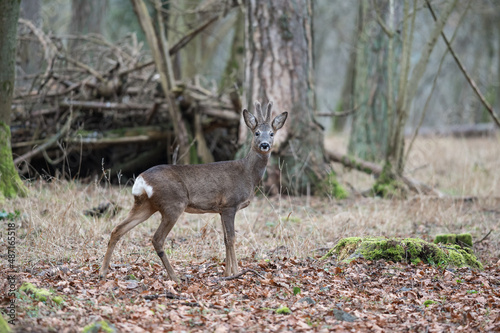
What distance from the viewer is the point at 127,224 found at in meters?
5.09

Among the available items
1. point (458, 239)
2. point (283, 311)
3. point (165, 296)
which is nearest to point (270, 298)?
point (283, 311)

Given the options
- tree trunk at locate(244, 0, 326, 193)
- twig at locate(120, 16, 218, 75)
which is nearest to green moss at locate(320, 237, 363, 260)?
tree trunk at locate(244, 0, 326, 193)

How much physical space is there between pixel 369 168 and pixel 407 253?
4625mm

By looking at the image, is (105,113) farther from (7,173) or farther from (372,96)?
(372,96)

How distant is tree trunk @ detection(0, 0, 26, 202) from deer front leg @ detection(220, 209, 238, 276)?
11.1 feet

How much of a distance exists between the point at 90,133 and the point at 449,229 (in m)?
6.38

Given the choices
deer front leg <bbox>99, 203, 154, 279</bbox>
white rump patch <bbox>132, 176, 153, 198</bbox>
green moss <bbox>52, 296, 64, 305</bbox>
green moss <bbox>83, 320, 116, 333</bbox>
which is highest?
white rump patch <bbox>132, 176, 153, 198</bbox>

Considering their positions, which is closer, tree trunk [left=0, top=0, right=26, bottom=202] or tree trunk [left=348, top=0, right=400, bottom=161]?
tree trunk [left=0, top=0, right=26, bottom=202]

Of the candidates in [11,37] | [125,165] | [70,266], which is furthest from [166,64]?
[70,266]

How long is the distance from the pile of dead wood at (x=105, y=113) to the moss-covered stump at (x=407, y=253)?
4.19 metres

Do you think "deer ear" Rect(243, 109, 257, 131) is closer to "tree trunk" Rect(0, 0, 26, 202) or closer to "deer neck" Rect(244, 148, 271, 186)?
"deer neck" Rect(244, 148, 271, 186)

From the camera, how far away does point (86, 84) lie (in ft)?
33.4

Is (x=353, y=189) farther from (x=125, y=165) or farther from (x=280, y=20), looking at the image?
(x=125, y=165)

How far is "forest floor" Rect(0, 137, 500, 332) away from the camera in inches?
165
